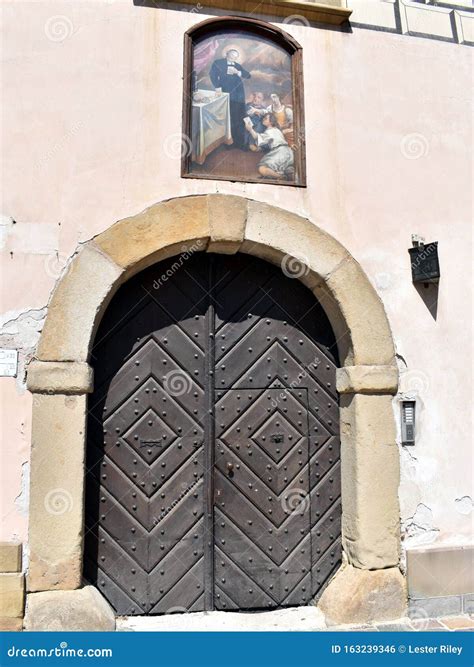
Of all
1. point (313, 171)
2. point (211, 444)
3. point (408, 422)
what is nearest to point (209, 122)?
point (313, 171)

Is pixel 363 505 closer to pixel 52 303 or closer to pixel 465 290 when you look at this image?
pixel 465 290

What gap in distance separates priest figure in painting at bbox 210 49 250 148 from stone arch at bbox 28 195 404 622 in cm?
53

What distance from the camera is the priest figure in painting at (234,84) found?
3975mm

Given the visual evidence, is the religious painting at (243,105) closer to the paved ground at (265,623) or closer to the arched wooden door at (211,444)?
the arched wooden door at (211,444)

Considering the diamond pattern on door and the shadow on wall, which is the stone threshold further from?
the shadow on wall

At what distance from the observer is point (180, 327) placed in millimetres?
3828

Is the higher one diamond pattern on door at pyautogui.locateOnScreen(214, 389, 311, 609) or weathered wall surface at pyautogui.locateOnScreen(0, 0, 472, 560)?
weathered wall surface at pyautogui.locateOnScreen(0, 0, 472, 560)

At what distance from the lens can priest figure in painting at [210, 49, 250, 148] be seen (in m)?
3.97

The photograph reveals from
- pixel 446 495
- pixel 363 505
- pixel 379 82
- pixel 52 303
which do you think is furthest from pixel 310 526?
pixel 379 82

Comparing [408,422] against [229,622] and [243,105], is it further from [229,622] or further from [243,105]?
[243,105]

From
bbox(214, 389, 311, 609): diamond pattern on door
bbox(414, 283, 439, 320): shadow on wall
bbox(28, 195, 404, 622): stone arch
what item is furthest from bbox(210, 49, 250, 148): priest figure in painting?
bbox(214, 389, 311, 609): diamond pattern on door

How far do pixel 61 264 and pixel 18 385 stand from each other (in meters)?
0.77

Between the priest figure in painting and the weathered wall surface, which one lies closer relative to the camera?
the weathered wall surface

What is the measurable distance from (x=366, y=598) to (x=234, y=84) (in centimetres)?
348
